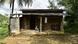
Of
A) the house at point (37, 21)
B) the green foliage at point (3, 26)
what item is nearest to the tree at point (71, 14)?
the house at point (37, 21)

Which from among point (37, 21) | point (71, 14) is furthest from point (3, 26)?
point (71, 14)

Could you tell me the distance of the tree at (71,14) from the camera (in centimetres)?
1777

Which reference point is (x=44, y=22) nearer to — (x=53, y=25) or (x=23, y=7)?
(x=53, y=25)

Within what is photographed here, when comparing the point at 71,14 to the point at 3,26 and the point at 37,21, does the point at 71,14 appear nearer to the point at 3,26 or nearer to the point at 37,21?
the point at 37,21

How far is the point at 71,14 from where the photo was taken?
1988cm

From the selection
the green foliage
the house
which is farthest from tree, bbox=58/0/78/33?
the green foliage

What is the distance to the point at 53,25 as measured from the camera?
23.3 metres

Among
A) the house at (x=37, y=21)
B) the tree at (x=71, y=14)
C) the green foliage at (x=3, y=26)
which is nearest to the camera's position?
the tree at (x=71, y=14)

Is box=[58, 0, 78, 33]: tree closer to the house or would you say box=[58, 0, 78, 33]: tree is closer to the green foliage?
the house

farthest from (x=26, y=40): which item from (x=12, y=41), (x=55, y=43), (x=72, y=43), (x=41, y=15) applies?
(x=41, y=15)

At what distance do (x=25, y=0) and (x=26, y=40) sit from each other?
975 centimetres

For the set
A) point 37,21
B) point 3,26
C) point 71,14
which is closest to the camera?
point 71,14

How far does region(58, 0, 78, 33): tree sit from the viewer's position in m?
17.8

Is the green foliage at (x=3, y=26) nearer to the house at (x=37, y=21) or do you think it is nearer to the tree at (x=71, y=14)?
the house at (x=37, y=21)
